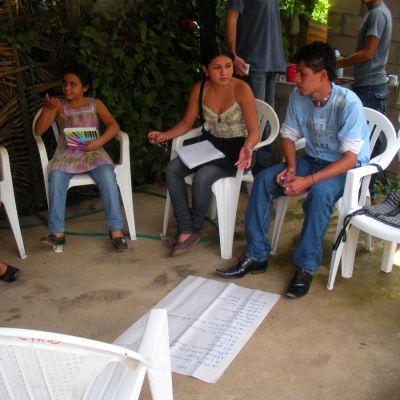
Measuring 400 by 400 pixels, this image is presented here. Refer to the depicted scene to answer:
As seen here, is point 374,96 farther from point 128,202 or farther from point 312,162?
point 128,202

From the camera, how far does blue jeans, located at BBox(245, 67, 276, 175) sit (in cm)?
335

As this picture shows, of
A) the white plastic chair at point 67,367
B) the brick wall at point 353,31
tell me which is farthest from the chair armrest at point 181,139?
the white plastic chair at point 67,367

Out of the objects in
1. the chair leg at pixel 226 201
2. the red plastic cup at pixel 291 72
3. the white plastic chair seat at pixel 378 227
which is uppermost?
the red plastic cup at pixel 291 72

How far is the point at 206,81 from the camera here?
2900 millimetres

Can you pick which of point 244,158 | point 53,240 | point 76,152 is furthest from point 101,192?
point 244,158

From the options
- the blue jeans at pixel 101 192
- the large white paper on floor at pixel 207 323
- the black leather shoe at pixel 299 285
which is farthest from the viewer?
the blue jeans at pixel 101 192

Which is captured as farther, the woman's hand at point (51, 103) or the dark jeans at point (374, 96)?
the dark jeans at point (374, 96)

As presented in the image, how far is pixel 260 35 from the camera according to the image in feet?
10.7

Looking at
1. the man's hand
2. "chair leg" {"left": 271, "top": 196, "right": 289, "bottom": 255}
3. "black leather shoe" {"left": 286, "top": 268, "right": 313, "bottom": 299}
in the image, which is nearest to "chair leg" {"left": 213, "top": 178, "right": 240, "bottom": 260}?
"chair leg" {"left": 271, "top": 196, "right": 289, "bottom": 255}

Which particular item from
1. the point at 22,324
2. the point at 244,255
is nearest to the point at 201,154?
the point at 244,255

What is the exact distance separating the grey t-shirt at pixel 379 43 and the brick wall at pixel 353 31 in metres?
0.64

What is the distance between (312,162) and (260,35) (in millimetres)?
1137

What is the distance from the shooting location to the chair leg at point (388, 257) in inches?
100

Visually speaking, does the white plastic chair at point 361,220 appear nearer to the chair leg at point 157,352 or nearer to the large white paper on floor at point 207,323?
the large white paper on floor at point 207,323
